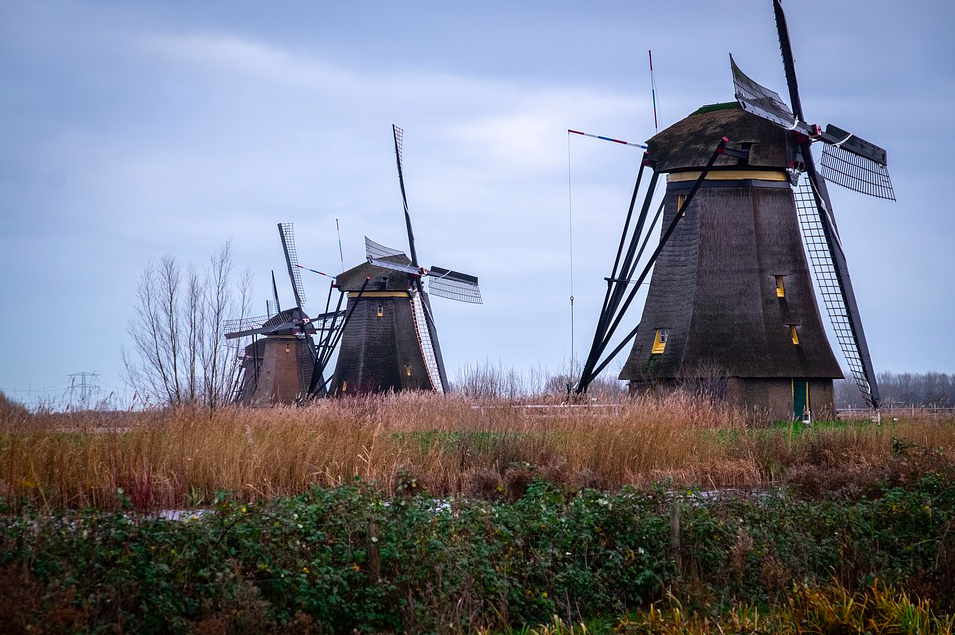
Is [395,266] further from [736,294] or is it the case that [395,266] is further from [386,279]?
[736,294]

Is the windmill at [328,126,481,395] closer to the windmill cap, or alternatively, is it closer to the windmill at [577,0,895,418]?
the windmill cap

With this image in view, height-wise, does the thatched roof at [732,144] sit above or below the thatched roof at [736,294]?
above

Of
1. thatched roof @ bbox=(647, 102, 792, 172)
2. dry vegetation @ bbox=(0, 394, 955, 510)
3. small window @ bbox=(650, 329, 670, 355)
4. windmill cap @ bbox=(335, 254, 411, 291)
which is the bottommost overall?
dry vegetation @ bbox=(0, 394, 955, 510)

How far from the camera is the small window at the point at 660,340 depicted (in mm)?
22219

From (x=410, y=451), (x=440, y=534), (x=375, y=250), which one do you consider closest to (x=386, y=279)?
(x=375, y=250)

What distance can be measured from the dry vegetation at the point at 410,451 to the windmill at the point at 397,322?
64.8ft

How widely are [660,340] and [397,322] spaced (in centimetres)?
1565

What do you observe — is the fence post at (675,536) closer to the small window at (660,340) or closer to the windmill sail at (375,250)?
the small window at (660,340)

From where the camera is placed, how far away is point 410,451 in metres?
11.6

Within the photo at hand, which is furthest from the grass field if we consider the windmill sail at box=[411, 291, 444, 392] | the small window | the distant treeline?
the distant treeline

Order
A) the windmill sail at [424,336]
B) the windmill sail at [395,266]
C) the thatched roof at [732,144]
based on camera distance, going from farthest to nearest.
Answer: the windmill sail at [424,336]
the windmill sail at [395,266]
the thatched roof at [732,144]

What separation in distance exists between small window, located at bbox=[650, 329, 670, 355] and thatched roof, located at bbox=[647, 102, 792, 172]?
3574mm

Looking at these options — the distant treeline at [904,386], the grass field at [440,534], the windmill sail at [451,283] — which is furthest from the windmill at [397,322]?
the distant treeline at [904,386]

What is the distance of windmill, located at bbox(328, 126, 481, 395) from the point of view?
35.9 m
